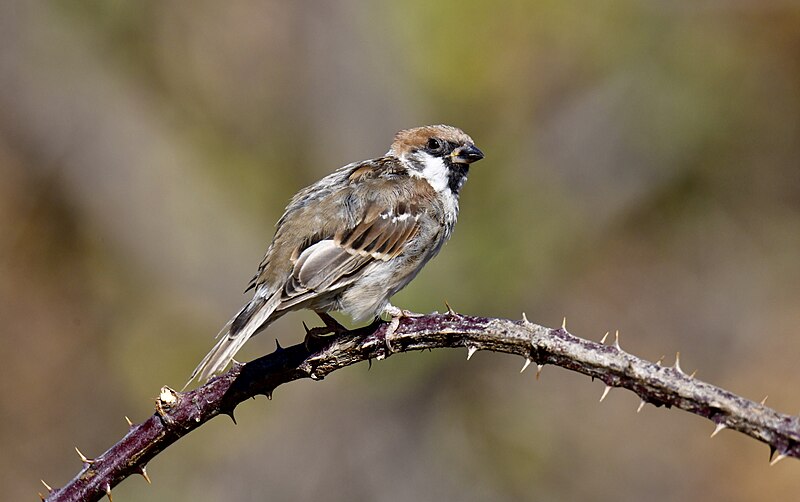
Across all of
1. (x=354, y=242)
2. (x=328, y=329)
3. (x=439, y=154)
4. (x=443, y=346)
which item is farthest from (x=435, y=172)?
(x=443, y=346)

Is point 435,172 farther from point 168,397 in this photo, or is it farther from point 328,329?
point 168,397

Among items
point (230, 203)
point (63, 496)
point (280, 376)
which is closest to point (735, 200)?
point (230, 203)

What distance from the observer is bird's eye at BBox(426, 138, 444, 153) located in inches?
229

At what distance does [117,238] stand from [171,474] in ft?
8.69

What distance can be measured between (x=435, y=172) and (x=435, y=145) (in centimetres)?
21

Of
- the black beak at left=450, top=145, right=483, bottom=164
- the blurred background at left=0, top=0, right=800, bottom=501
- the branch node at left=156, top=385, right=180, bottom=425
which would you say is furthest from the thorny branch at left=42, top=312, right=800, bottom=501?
the blurred background at left=0, top=0, right=800, bottom=501

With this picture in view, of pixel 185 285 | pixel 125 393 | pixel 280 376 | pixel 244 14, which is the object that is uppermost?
pixel 244 14

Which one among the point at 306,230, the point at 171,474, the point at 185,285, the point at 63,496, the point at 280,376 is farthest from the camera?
the point at 185,285

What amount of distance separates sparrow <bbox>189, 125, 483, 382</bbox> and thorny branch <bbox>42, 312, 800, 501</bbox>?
575 mm

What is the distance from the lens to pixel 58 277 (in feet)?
35.7

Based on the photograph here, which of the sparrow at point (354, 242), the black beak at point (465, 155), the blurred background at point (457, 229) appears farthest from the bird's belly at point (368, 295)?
the blurred background at point (457, 229)

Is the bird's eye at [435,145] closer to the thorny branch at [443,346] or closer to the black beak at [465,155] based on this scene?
the black beak at [465,155]

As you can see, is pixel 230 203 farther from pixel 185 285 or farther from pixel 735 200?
pixel 735 200

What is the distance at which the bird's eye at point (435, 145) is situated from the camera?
229 inches
